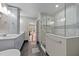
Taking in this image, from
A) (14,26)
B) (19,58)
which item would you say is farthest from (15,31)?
(19,58)

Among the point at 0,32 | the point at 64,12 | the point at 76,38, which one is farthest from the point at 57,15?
the point at 0,32

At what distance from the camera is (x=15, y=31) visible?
3.07m

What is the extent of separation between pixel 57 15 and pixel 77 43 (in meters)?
0.83

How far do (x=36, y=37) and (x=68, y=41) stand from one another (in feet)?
11.3

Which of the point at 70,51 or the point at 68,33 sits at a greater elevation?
the point at 68,33

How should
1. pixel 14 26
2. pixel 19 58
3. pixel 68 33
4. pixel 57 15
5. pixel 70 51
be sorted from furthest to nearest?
pixel 14 26
pixel 57 15
pixel 68 33
pixel 70 51
pixel 19 58

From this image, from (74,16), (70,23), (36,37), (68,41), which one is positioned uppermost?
(74,16)

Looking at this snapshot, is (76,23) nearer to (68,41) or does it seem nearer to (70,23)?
(70,23)

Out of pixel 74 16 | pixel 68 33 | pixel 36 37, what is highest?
pixel 74 16

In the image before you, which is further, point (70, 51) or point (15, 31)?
point (15, 31)

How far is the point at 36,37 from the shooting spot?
4.87m

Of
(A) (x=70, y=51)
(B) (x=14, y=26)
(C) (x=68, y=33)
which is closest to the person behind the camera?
(A) (x=70, y=51)

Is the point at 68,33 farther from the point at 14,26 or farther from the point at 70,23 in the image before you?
the point at 14,26

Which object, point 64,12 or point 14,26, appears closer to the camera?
point 64,12
